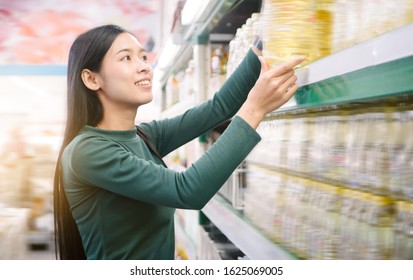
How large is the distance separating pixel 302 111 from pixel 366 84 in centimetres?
50

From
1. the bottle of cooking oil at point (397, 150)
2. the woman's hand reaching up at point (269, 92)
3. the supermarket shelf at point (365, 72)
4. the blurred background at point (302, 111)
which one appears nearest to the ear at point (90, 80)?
the blurred background at point (302, 111)

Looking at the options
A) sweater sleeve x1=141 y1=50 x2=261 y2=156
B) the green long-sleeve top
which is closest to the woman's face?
the green long-sleeve top

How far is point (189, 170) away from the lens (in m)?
0.95

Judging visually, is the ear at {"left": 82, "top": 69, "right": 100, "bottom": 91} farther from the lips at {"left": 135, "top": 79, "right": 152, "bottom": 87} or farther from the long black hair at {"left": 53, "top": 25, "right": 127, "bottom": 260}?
the lips at {"left": 135, "top": 79, "right": 152, "bottom": 87}

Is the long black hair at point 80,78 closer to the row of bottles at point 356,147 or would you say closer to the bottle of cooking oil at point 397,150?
the row of bottles at point 356,147

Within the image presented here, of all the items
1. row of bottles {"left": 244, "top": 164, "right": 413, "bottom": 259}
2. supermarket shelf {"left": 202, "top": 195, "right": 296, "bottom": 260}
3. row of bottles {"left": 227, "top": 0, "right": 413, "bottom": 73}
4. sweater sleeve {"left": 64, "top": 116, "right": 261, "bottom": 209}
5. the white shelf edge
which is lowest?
supermarket shelf {"left": 202, "top": 195, "right": 296, "bottom": 260}

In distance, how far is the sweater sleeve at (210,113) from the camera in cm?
120

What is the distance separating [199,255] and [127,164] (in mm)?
1347

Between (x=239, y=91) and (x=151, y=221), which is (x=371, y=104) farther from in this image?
(x=151, y=221)

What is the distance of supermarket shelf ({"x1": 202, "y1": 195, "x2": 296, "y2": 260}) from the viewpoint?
1094 mm

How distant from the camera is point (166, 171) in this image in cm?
98

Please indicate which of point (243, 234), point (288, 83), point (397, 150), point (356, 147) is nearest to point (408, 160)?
point (397, 150)

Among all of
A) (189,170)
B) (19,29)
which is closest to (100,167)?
(189,170)

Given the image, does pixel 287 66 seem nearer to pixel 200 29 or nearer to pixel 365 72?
pixel 365 72
